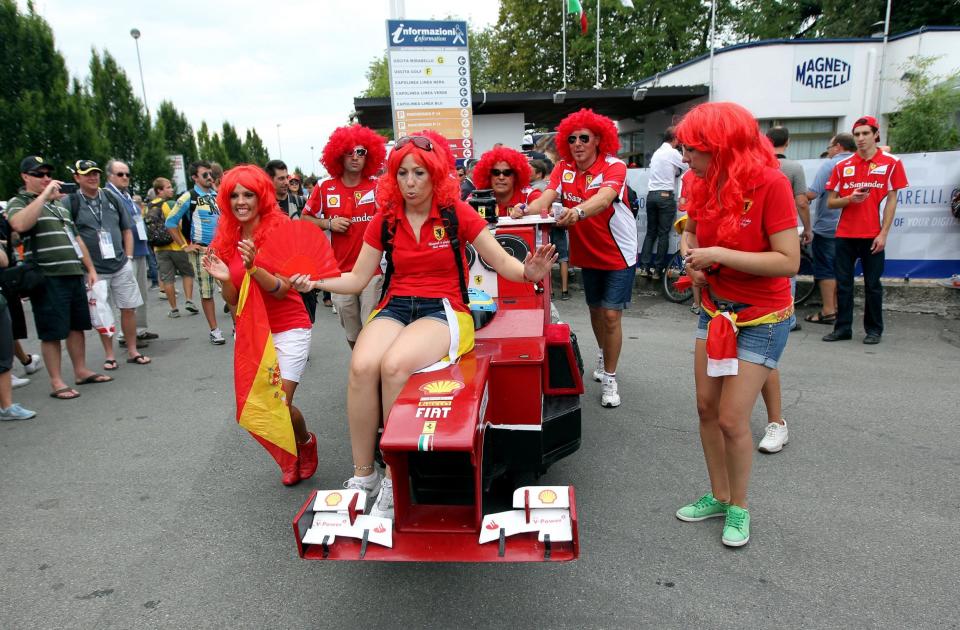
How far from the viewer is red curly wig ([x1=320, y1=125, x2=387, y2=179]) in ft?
15.8

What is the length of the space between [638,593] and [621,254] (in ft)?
8.67

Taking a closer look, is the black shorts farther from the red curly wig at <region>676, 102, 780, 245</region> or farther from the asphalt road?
the red curly wig at <region>676, 102, 780, 245</region>

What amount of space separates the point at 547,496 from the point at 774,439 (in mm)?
2271

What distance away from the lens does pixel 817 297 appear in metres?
8.07

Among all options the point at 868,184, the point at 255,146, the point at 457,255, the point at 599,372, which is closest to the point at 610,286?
the point at 599,372

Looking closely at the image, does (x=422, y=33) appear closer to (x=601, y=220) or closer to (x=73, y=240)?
(x=73, y=240)

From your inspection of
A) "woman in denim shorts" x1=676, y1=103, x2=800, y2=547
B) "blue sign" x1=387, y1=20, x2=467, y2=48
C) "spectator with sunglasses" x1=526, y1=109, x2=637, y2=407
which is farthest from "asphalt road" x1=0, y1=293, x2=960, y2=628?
"blue sign" x1=387, y1=20, x2=467, y2=48

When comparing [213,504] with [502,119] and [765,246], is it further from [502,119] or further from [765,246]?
[502,119]

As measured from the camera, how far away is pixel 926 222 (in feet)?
25.7

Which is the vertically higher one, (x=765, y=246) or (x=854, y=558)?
(x=765, y=246)

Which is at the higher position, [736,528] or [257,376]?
[257,376]

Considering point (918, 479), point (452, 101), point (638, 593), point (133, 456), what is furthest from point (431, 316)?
point (452, 101)

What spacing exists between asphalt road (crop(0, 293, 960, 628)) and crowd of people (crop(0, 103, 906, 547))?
0.93 ft

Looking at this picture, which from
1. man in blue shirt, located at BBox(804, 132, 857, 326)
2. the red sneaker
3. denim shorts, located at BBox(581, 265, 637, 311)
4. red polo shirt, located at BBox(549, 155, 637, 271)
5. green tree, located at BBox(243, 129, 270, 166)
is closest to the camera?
the red sneaker
